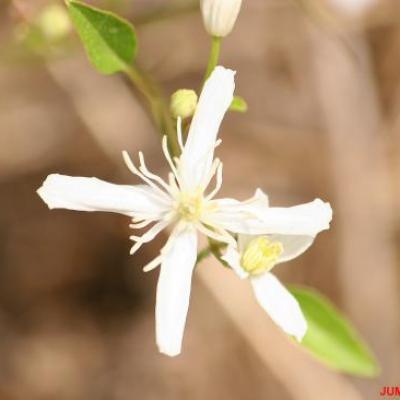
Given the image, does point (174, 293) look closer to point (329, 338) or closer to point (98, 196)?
point (98, 196)

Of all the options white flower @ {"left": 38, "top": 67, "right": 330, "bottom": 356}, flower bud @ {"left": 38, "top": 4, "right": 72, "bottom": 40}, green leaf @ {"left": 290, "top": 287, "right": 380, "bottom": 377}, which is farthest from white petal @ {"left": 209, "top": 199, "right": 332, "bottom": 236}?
flower bud @ {"left": 38, "top": 4, "right": 72, "bottom": 40}

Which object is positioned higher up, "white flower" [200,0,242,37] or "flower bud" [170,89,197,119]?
"white flower" [200,0,242,37]

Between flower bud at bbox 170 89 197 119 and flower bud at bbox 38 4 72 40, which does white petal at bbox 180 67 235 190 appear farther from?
flower bud at bbox 38 4 72 40

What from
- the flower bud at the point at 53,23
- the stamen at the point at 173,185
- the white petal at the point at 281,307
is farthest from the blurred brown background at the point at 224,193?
the white petal at the point at 281,307

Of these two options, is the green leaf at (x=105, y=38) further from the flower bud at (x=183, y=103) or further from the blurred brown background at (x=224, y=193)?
the blurred brown background at (x=224, y=193)

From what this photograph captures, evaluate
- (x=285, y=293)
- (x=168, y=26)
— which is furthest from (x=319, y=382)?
(x=285, y=293)
